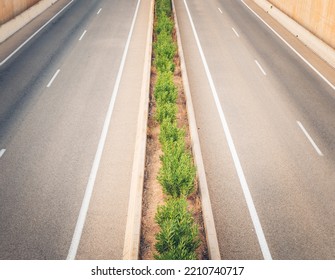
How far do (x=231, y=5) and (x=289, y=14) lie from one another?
7.08m

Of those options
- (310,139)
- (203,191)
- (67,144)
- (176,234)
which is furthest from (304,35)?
(176,234)

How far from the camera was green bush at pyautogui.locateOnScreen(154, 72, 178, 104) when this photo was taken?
13.7m

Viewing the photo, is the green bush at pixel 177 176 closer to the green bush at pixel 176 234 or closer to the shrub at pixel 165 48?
the green bush at pixel 176 234

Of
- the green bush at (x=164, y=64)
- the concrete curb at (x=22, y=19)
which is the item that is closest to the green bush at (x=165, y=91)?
the green bush at (x=164, y=64)

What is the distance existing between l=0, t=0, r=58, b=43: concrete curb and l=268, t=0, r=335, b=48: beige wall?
18710 millimetres

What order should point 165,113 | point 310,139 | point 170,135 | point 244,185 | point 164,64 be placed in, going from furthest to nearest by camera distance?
point 164,64 → point 165,113 → point 310,139 → point 170,135 → point 244,185

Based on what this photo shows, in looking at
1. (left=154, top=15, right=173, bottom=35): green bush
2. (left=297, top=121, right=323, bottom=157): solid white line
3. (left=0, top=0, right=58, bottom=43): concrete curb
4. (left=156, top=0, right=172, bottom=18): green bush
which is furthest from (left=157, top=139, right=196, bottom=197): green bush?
(left=156, top=0, right=172, bottom=18): green bush

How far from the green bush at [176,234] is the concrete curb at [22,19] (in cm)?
1778

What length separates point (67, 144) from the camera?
1141 centimetres

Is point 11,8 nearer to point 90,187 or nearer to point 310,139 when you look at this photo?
point 90,187

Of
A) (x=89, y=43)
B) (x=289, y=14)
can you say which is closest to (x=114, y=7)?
(x=89, y=43)

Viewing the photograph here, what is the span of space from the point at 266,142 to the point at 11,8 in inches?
756
